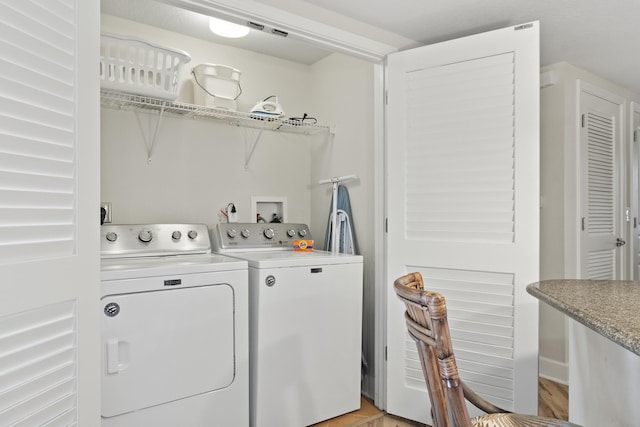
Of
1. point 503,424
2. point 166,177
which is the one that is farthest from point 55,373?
point 166,177

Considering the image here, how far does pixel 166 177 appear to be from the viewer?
2.55 m

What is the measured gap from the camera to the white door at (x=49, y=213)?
0.95m

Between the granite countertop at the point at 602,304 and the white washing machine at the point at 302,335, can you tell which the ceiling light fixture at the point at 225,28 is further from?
the granite countertop at the point at 602,304

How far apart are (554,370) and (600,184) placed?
1443 mm

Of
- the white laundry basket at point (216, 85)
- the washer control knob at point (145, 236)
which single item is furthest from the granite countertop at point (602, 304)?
the white laundry basket at point (216, 85)

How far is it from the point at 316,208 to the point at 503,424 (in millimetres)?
2154

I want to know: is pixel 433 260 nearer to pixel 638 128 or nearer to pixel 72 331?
pixel 72 331

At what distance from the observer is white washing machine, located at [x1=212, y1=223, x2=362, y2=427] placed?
2.01 metres

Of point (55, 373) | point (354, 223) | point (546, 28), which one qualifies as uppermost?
point (546, 28)

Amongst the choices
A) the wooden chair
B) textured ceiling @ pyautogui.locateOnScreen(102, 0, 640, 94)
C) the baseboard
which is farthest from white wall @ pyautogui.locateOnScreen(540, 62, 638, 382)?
the wooden chair


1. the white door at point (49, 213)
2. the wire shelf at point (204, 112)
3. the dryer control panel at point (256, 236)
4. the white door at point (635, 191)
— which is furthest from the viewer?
the white door at point (635, 191)

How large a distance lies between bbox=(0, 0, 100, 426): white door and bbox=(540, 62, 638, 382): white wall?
2.87 m

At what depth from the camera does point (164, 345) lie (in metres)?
1.75

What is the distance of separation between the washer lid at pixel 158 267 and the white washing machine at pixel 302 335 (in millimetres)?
154
